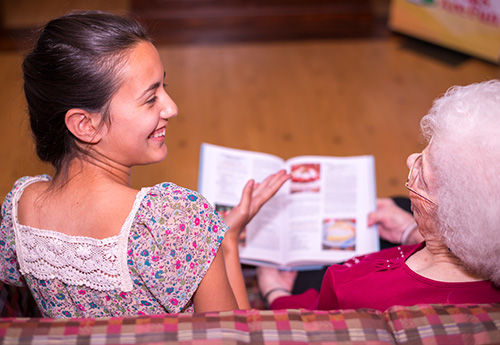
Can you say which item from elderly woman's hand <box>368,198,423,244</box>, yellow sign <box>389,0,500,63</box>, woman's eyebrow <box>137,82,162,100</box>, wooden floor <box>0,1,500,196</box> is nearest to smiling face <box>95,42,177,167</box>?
woman's eyebrow <box>137,82,162,100</box>

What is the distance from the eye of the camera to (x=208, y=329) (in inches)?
38.2

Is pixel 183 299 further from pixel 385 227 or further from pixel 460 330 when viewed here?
pixel 385 227

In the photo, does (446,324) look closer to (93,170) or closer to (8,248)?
(93,170)

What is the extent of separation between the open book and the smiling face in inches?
21.3

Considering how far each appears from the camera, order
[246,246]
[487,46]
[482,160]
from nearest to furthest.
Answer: [482,160] → [246,246] → [487,46]

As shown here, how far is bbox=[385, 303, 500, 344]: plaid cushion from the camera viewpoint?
0.97m

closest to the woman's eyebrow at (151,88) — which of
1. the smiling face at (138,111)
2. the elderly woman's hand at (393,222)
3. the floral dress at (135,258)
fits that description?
the smiling face at (138,111)

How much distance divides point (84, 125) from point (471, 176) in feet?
2.66

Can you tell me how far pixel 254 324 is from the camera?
989mm

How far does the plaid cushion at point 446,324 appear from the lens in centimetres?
97

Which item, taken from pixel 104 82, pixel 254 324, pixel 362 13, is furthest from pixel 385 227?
pixel 362 13

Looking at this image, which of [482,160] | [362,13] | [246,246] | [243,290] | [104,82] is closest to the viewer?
[482,160]

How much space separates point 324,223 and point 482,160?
34.1 inches

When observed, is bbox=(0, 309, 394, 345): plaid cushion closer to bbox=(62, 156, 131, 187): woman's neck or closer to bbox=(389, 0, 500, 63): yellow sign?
bbox=(62, 156, 131, 187): woman's neck
